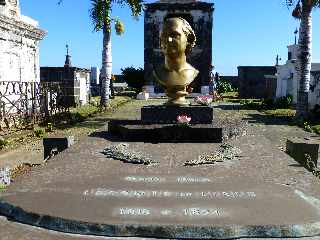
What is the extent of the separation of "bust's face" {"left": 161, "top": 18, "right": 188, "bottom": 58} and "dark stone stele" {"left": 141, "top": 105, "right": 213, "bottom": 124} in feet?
2.90

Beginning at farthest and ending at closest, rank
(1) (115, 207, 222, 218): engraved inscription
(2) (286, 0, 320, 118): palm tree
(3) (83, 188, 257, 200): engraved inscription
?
(2) (286, 0, 320, 118): palm tree, (3) (83, 188, 257, 200): engraved inscription, (1) (115, 207, 222, 218): engraved inscription

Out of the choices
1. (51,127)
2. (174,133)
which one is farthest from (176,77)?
(51,127)

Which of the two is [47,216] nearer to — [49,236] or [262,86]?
[49,236]

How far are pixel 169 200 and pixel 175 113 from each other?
3.71 meters

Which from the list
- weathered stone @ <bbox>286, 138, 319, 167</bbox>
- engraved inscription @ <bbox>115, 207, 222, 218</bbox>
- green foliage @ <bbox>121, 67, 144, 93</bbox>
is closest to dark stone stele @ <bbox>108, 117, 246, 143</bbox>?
weathered stone @ <bbox>286, 138, 319, 167</bbox>

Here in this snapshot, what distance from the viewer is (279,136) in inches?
461

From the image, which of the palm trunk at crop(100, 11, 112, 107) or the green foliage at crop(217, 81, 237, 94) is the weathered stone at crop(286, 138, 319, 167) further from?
the green foliage at crop(217, 81, 237, 94)

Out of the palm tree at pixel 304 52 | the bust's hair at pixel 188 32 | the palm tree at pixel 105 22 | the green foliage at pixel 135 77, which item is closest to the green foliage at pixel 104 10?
the palm tree at pixel 105 22

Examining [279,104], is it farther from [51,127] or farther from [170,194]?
[170,194]

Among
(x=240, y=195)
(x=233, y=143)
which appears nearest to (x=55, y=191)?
(x=240, y=195)

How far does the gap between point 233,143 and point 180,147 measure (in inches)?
31.2

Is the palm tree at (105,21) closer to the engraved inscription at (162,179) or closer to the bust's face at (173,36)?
the bust's face at (173,36)

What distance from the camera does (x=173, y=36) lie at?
22.1 feet

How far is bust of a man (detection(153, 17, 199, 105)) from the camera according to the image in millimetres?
6738
